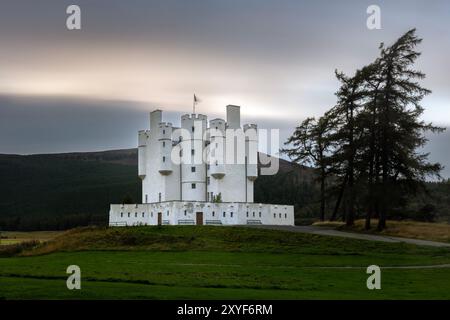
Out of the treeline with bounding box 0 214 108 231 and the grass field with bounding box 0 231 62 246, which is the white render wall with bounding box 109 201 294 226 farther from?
the treeline with bounding box 0 214 108 231

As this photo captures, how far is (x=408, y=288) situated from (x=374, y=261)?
12.2m

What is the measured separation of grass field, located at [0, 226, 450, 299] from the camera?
22.2 metres

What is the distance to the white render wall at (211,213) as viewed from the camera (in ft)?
202

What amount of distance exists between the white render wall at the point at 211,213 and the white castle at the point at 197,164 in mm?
126

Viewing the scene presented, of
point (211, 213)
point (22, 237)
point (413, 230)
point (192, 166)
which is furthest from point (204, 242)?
point (22, 237)

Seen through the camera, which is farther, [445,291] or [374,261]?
[374,261]

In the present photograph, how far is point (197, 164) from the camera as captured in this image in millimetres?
69625

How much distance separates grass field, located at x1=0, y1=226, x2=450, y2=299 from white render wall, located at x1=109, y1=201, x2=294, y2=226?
634 cm

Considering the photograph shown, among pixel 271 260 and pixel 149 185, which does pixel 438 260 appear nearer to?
pixel 271 260

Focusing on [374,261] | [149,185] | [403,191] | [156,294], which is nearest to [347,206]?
[403,191]

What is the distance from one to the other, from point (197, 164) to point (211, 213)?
28.6 ft

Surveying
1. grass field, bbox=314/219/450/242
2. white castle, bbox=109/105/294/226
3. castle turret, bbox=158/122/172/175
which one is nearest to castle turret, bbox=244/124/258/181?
white castle, bbox=109/105/294/226

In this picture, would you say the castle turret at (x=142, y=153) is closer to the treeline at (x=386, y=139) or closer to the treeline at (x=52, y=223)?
the treeline at (x=386, y=139)

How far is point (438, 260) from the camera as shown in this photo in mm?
36531
